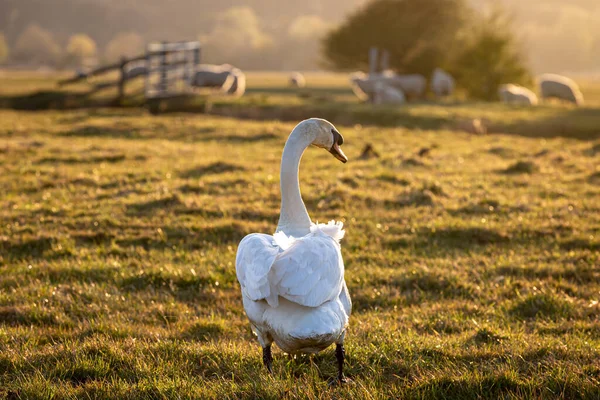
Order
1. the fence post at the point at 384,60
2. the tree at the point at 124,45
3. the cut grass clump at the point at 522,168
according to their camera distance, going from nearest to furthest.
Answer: the cut grass clump at the point at 522,168 < the fence post at the point at 384,60 < the tree at the point at 124,45

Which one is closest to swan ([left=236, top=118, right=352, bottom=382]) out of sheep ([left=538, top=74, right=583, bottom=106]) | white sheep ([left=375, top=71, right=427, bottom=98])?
white sheep ([left=375, top=71, right=427, bottom=98])

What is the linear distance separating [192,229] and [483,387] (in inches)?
241

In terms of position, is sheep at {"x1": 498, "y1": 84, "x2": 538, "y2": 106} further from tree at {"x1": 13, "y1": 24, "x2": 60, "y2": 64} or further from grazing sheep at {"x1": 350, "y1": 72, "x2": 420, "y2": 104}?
tree at {"x1": 13, "y1": 24, "x2": 60, "y2": 64}

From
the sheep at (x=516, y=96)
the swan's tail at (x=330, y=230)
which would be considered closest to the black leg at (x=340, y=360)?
the swan's tail at (x=330, y=230)

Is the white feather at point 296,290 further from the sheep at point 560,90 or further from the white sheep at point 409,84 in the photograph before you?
the sheep at point 560,90

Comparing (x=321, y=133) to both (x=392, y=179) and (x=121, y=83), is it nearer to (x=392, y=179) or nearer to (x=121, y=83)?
(x=392, y=179)

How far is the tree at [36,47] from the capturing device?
13288cm

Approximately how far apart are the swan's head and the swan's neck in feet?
0.44

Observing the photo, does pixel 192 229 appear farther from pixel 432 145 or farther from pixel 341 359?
pixel 432 145

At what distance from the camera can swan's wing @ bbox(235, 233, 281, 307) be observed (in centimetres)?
456

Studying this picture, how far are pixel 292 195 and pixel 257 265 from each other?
3.88 ft

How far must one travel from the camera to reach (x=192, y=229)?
10148 mm

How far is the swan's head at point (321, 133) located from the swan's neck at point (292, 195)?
0.13 metres

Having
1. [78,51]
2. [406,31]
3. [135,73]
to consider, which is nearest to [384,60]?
[406,31]
